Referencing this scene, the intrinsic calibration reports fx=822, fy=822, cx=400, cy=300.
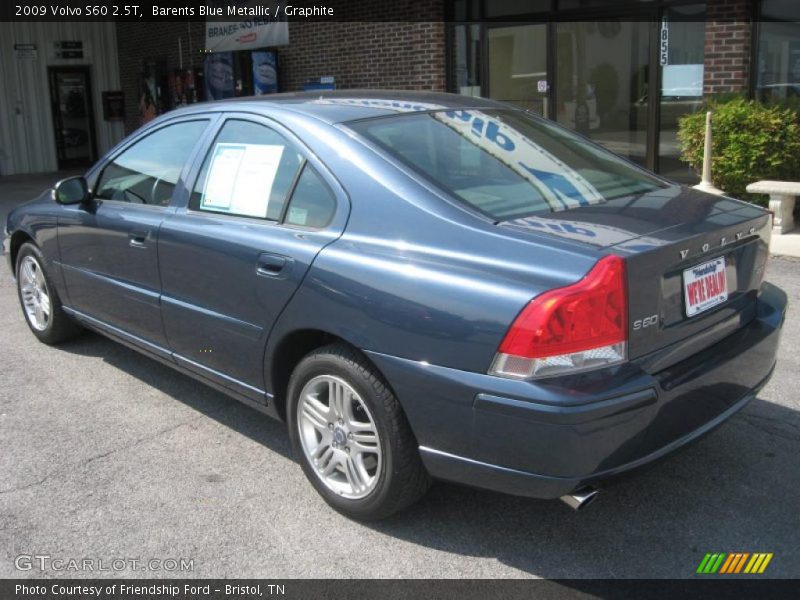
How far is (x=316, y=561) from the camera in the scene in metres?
3.02

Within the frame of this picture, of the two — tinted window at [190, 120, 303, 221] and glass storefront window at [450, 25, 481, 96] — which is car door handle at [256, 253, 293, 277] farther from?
glass storefront window at [450, 25, 481, 96]

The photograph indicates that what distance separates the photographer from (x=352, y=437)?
10.4ft

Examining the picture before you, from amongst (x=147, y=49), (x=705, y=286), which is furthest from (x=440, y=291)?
(x=147, y=49)

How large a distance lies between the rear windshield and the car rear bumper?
2.21 feet

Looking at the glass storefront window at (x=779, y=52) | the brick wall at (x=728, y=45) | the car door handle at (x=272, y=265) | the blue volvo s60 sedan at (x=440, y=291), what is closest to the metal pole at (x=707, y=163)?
the brick wall at (x=728, y=45)

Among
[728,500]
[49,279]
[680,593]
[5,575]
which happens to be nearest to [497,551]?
[680,593]

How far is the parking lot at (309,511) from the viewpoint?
9.82 feet

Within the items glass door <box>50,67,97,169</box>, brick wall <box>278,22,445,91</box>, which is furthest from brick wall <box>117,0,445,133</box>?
glass door <box>50,67,97,169</box>

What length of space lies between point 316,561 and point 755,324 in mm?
1938

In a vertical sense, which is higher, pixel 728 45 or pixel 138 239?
pixel 728 45

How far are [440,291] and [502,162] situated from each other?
2.84 ft

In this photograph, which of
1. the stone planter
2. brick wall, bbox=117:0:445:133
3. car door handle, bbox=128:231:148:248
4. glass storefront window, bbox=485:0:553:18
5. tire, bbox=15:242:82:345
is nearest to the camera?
car door handle, bbox=128:231:148:248

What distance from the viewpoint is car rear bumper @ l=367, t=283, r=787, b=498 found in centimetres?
254

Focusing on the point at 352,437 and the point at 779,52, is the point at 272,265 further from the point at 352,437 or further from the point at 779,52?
the point at 779,52
